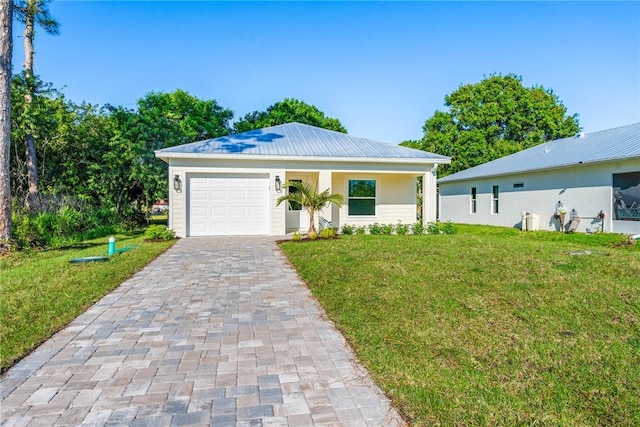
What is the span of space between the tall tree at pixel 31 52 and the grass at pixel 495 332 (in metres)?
13.3

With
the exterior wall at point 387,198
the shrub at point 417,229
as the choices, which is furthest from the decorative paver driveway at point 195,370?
the exterior wall at point 387,198

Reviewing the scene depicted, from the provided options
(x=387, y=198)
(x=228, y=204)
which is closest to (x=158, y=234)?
(x=228, y=204)

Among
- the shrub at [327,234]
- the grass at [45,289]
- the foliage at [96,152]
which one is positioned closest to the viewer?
the grass at [45,289]

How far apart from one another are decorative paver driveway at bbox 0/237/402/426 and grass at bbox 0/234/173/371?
20 centimetres

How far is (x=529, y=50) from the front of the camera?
1628 cm

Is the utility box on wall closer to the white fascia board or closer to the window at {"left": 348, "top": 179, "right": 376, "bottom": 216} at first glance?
the white fascia board

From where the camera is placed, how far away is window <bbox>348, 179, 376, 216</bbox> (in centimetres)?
1472

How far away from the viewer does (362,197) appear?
14797 millimetres

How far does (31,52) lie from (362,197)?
1557 centimetres

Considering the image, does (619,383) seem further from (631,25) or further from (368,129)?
(368,129)

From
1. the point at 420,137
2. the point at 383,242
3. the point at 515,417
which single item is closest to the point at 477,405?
the point at 515,417

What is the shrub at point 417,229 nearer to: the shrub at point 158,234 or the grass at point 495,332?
the grass at point 495,332

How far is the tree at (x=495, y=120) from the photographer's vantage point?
2923 centimetres

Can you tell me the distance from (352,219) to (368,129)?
16207 millimetres
